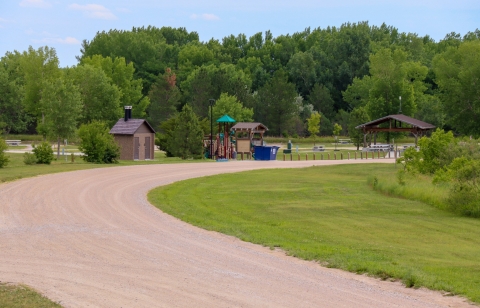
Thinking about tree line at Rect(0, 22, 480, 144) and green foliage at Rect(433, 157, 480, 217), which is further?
tree line at Rect(0, 22, 480, 144)

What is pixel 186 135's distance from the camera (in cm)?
5909

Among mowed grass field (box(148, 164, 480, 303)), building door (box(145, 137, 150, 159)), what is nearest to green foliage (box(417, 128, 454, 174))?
mowed grass field (box(148, 164, 480, 303))

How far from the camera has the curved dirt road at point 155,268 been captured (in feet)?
37.9

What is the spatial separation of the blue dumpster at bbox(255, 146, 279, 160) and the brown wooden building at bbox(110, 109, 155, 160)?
28.8 feet

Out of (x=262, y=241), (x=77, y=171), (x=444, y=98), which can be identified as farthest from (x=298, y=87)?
(x=262, y=241)

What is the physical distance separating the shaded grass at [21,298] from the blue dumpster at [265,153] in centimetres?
4951

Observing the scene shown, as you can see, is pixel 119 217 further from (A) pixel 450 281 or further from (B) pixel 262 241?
(A) pixel 450 281

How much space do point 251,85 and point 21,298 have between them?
130 metres

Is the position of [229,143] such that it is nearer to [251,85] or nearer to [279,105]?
[279,105]

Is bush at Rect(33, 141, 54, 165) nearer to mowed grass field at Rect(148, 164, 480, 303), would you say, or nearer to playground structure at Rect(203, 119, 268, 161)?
mowed grass field at Rect(148, 164, 480, 303)

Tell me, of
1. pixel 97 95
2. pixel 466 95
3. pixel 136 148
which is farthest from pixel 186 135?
pixel 466 95

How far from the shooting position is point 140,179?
121 feet

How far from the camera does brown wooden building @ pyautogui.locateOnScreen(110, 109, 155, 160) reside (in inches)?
2260

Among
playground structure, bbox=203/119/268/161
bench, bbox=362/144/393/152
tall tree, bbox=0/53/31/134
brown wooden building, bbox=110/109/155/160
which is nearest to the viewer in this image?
brown wooden building, bbox=110/109/155/160
